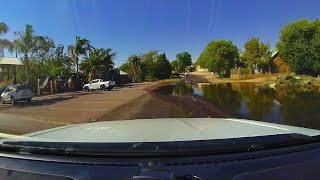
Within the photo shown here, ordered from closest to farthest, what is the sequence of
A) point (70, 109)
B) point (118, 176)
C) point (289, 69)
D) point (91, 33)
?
point (118, 176), point (91, 33), point (70, 109), point (289, 69)

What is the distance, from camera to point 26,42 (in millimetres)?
11367

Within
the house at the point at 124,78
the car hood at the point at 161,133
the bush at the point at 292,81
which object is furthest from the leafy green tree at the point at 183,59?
the bush at the point at 292,81

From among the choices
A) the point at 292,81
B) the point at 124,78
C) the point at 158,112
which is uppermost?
the point at 124,78

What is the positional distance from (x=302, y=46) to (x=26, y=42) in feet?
127

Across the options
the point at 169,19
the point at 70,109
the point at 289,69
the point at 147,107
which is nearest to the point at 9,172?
the point at 169,19

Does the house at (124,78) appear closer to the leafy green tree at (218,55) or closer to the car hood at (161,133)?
the leafy green tree at (218,55)

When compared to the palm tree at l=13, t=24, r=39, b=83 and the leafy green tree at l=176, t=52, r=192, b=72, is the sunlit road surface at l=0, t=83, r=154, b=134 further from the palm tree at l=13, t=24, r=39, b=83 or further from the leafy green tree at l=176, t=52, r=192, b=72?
the leafy green tree at l=176, t=52, r=192, b=72

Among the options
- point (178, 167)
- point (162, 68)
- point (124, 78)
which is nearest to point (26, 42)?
point (162, 68)

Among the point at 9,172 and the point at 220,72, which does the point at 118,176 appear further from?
the point at 220,72

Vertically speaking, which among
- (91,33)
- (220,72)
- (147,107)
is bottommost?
(147,107)

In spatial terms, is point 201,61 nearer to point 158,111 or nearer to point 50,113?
point 50,113

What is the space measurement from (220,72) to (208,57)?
0.96 meters

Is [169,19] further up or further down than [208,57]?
further up

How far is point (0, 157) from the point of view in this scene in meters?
2.62
